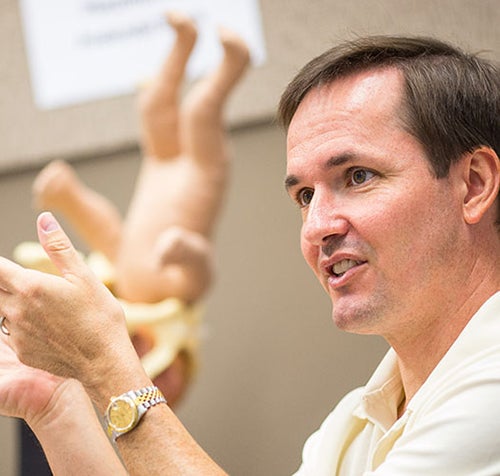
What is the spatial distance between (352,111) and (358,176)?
57 mm

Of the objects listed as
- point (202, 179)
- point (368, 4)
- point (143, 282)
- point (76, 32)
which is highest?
point (76, 32)

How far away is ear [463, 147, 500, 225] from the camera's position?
2.30 feet

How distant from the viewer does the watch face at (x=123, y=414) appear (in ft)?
2.12

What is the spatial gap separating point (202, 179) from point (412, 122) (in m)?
0.89

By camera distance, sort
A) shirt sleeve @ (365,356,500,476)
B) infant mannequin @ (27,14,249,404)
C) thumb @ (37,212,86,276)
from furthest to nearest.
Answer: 1. infant mannequin @ (27,14,249,404)
2. thumb @ (37,212,86,276)
3. shirt sleeve @ (365,356,500,476)

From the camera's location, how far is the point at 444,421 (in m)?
0.58

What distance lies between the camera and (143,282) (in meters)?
1.52

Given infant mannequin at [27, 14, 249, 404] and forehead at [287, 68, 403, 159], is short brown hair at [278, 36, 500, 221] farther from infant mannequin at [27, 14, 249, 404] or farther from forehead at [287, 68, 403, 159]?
infant mannequin at [27, 14, 249, 404]

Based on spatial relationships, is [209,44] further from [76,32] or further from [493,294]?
[493,294]

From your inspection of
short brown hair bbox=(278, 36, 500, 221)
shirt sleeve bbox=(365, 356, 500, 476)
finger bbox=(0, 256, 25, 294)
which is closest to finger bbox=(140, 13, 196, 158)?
short brown hair bbox=(278, 36, 500, 221)

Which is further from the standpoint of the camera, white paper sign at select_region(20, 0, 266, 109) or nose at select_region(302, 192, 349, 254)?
white paper sign at select_region(20, 0, 266, 109)

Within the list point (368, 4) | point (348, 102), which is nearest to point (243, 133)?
point (368, 4)

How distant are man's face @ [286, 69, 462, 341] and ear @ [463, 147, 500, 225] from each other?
0.01m

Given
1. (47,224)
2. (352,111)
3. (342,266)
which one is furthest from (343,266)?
(47,224)
